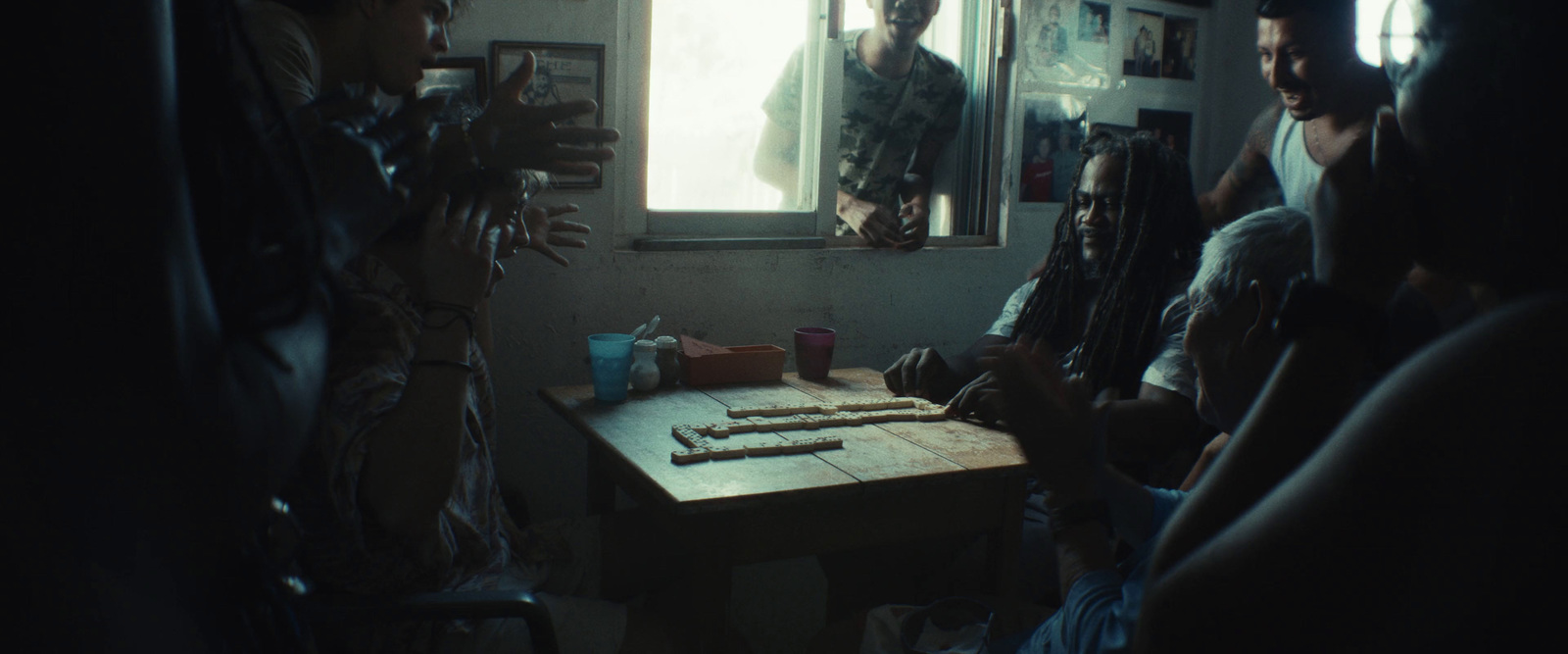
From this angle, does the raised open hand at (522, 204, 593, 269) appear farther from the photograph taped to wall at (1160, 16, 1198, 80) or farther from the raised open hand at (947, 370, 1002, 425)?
the photograph taped to wall at (1160, 16, 1198, 80)

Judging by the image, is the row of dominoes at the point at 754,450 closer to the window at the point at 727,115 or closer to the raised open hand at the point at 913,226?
the window at the point at 727,115

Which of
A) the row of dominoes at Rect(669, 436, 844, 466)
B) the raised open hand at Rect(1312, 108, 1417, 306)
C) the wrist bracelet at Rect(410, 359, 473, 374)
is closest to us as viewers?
the raised open hand at Rect(1312, 108, 1417, 306)

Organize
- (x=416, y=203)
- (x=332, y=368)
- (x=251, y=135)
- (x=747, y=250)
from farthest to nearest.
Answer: (x=747, y=250) < (x=416, y=203) < (x=332, y=368) < (x=251, y=135)

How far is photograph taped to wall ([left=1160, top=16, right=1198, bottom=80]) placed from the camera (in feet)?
11.2

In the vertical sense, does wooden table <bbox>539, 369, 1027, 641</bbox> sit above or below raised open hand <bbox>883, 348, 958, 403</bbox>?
below

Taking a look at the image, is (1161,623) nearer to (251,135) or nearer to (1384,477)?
(1384,477)

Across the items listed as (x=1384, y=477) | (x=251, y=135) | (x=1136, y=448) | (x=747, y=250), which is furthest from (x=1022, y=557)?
(x=251, y=135)

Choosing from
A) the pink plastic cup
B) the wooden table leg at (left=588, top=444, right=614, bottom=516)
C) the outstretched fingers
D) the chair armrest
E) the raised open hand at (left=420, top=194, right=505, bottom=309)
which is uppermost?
the outstretched fingers

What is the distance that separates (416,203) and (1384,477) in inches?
48.1

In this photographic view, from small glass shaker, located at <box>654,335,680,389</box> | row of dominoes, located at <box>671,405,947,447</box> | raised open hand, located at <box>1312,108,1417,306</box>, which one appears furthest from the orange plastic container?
raised open hand, located at <box>1312,108,1417,306</box>

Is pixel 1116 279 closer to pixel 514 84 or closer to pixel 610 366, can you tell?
pixel 610 366

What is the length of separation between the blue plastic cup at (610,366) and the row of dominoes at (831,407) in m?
0.26

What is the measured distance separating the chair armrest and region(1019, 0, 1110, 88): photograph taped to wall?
2508 millimetres

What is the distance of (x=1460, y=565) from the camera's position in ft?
1.55
